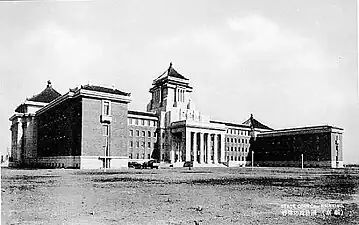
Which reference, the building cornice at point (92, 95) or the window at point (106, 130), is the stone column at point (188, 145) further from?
the window at point (106, 130)

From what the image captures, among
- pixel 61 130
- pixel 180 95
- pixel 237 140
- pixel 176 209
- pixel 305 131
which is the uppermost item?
pixel 180 95

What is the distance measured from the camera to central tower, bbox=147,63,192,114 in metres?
66.4

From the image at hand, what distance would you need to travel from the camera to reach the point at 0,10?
30.3 ft

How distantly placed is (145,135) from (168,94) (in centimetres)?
788

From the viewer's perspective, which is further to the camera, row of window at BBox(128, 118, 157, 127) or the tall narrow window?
row of window at BBox(128, 118, 157, 127)

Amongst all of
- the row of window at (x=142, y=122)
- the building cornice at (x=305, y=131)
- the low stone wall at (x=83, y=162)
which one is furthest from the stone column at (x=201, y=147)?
the low stone wall at (x=83, y=162)

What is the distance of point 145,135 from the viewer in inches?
2667

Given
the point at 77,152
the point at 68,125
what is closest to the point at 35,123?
the point at 68,125

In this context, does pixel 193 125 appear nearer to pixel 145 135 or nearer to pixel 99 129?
pixel 145 135

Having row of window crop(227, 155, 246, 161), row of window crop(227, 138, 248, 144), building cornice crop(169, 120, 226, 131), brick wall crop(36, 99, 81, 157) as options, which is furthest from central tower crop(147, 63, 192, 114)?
brick wall crop(36, 99, 81, 157)

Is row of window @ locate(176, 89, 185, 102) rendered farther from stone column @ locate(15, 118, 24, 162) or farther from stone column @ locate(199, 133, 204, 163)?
stone column @ locate(15, 118, 24, 162)

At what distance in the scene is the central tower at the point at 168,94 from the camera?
2616 inches

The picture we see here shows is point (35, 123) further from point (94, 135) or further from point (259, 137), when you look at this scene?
point (259, 137)

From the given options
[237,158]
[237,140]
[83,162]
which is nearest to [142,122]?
[83,162]
